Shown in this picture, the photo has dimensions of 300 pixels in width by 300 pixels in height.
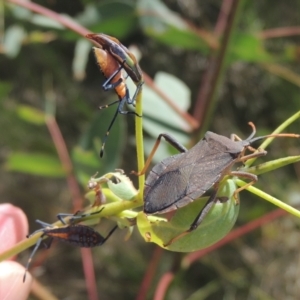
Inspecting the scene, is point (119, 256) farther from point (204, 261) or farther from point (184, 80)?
point (184, 80)

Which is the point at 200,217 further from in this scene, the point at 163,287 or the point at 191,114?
the point at 191,114

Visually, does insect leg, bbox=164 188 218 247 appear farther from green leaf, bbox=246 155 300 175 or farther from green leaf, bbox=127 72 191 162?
green leaf, bbox=127 72 191 162

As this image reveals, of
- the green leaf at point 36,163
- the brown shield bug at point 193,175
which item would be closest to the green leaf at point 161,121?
the green leaf at point 36,163

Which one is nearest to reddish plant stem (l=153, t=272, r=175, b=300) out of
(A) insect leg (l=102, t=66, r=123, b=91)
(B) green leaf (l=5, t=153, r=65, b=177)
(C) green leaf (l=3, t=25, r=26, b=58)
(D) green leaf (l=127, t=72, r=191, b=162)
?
(D) green leaf (l=127, t=72, r=191, b=162)

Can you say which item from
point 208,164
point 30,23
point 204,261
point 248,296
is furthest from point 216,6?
point 208,164

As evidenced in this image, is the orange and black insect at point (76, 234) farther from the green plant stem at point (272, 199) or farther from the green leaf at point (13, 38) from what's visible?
the green leaf at point (13, 38)

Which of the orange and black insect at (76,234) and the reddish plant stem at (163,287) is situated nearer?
the orange and black insect at (76,234)
